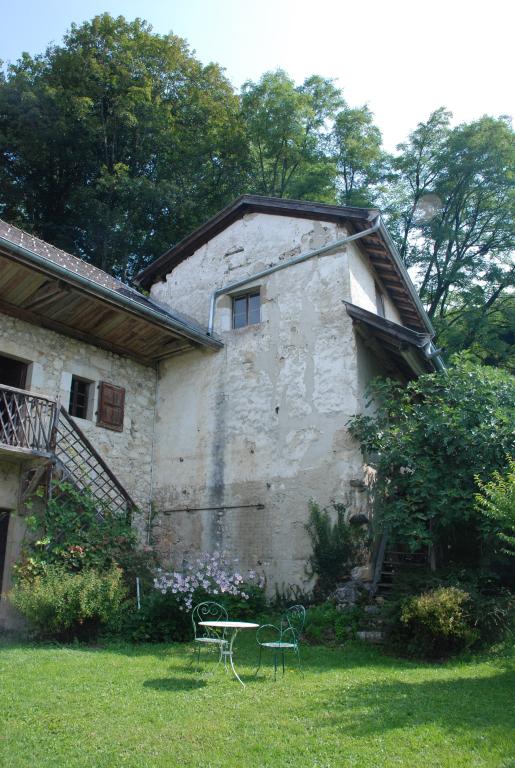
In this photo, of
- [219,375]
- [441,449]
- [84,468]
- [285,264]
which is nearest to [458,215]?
[285,264]

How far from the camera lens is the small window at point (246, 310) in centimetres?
1388

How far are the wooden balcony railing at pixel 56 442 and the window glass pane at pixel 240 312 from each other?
4234 mm

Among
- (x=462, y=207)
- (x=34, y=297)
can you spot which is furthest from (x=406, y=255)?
(x=34, y=297)

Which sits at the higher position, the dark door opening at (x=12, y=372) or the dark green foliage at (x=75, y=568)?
the dark door opening at (x=12, y=372)

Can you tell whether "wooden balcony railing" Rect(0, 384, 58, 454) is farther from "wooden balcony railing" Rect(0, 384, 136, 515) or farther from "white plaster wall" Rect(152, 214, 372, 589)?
"white plaster wall" Rect(152, 214, 372, 589)

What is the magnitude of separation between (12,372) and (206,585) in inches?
217

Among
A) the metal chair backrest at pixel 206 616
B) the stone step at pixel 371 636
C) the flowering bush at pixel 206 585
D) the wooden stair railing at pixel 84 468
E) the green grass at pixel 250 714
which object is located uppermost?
the wooden stair railing at pixel 84 468

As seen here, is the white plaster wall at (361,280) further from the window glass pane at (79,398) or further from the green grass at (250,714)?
the green grass at (250,714)

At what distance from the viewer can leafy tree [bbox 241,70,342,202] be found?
901 inches

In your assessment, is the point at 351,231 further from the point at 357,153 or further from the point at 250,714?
the point at 357,153

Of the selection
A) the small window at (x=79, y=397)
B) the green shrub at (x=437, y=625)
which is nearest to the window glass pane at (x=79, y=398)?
the small window at (x=79, y=397)

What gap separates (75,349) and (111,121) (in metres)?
13.9

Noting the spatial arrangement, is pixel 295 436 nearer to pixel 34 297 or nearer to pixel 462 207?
pixel 34 297

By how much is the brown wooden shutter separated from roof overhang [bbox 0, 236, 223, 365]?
0.84 metres
